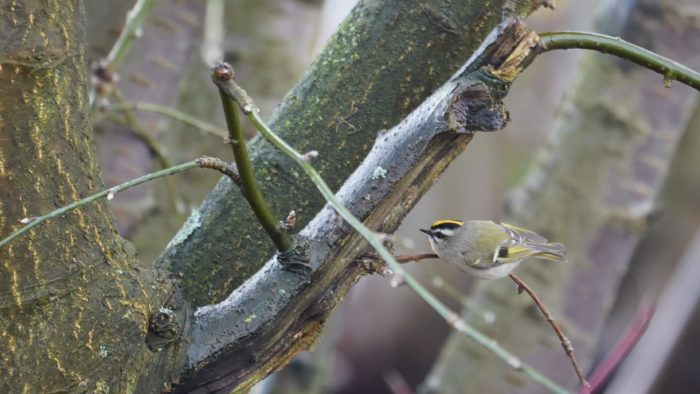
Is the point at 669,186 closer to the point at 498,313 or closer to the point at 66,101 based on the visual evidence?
the point at 498,313

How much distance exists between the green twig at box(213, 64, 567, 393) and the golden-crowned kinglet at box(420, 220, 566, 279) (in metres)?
0.46

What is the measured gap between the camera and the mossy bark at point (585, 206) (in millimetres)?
1995

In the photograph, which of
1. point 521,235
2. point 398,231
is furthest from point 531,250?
point 398,231

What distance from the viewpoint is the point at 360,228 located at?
0.59 m

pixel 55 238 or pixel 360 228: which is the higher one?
pixel 55 238

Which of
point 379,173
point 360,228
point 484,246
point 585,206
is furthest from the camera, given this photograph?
point 585,206

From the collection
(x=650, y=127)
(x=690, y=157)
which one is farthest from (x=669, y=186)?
(x=650, y=127)

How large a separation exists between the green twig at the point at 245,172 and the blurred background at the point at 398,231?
20 centimetres

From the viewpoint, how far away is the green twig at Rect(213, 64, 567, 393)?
526 millimetres

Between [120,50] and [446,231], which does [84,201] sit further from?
[120,50]

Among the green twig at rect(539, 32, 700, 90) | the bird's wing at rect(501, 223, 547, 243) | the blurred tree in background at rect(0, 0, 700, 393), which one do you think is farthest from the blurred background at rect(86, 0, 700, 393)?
the green twig at rect(539, 32, 700, 90)

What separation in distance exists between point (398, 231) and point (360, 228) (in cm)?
166

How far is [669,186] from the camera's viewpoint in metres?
3.30

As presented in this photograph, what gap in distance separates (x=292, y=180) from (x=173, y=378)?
11.6 inches
